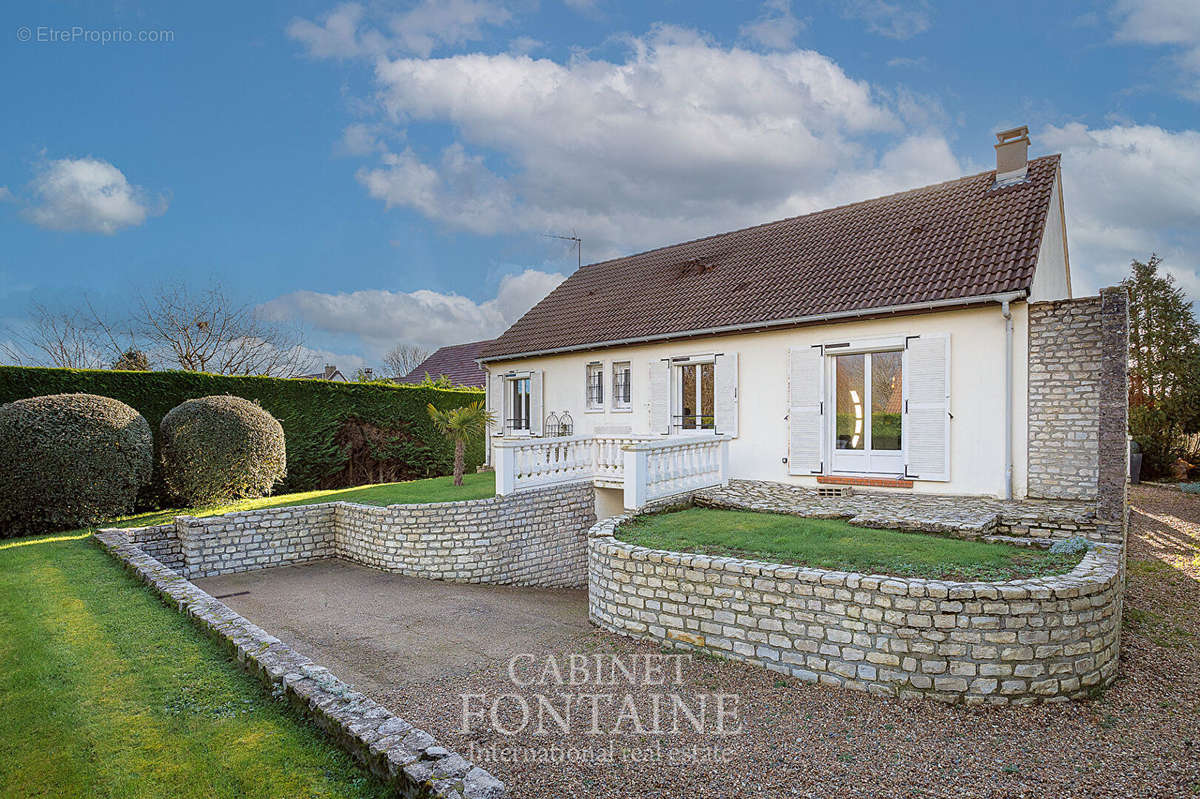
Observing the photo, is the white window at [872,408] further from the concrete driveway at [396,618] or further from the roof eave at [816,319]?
the concrete driveway at [396,618]

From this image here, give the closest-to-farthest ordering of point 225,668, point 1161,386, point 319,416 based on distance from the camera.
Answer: point 225,668 → point 319,416 → point 1161,386

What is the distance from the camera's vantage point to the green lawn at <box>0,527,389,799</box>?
335 centimetres

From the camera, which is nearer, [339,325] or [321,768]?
[321,768]

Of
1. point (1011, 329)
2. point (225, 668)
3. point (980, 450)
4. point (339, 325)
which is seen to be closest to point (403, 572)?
point (225, 668)

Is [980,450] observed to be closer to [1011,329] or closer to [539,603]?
[1011,329]

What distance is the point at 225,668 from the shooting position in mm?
4844

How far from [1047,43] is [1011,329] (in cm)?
596

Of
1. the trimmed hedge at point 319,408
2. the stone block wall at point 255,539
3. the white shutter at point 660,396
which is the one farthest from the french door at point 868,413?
the trimmed hedge at point 319,408

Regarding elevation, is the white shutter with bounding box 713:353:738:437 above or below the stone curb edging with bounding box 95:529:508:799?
above

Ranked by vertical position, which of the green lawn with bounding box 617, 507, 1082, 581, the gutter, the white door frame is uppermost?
the gutter

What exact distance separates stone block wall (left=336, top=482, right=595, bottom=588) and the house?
72 centimetres

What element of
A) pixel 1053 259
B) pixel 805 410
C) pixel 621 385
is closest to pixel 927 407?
pixel 805 410

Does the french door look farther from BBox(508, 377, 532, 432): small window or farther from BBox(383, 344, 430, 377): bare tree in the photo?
BBox(383, 344, 430, 377): bare tree

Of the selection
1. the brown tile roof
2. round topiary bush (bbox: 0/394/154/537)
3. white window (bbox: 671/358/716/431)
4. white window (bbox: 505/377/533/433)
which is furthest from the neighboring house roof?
round topiary bush (bbox: 0/394/154/537)
